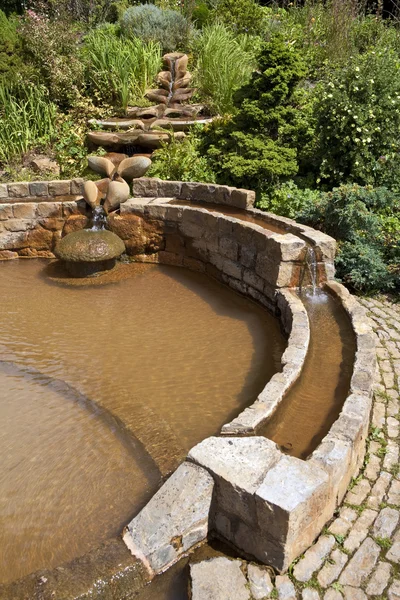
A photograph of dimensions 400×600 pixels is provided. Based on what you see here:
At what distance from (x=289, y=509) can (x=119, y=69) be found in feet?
32.0

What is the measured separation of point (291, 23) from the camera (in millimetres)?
12633

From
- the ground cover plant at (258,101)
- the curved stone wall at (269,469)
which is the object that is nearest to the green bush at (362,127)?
the ground cover plant at (258,101)

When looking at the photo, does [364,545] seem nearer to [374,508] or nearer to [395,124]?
[374,508]

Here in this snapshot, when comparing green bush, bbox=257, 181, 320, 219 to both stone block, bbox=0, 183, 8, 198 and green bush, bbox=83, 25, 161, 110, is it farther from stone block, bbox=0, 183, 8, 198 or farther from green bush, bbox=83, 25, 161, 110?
green bush, bbox=83, 25, 161, 110

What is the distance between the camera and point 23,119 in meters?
9.80

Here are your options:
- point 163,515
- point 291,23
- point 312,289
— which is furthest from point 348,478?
point 291,23

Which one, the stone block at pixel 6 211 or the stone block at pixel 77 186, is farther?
the stone block at pixel 77 186

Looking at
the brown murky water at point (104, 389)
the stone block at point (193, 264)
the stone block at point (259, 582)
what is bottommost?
the brown murky water at point (104, 389)

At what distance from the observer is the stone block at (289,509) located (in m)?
2.71

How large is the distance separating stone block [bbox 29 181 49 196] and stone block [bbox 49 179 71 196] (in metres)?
0.08

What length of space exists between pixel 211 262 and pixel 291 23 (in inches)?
342

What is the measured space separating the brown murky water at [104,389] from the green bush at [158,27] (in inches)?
292

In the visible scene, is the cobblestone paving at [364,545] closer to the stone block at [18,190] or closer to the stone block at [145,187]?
the stone block at [145,187]

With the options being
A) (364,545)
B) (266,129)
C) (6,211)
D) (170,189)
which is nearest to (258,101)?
(266,129)
